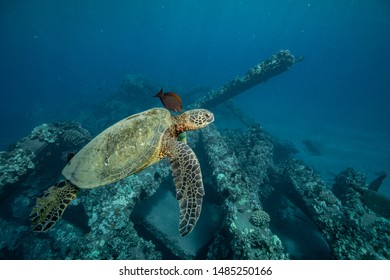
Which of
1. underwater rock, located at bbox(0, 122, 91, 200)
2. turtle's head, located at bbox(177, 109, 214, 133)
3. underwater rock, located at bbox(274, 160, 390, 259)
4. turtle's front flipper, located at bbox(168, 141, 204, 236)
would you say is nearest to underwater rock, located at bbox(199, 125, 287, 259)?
underwater rock, located at bbox(274, 160, 390, 259)

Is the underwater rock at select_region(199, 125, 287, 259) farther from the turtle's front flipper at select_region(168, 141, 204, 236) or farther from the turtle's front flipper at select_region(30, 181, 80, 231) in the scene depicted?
the turtle's front flipper at select_region(30, 181, 80, 231)

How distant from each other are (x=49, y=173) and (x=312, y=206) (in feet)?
31.1

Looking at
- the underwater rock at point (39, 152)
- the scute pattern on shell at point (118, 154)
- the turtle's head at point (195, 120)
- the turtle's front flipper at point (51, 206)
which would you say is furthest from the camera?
the underwater rock at point (39, 152)

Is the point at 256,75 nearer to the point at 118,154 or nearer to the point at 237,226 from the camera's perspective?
the point at 237,226

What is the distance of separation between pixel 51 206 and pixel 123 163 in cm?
149

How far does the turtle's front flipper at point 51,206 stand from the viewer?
132 inches

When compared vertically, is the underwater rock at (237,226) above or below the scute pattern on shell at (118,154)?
below

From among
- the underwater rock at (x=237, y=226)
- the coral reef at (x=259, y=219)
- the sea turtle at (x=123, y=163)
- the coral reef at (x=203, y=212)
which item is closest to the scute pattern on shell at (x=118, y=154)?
the sea turtle at (x=123, y=163)

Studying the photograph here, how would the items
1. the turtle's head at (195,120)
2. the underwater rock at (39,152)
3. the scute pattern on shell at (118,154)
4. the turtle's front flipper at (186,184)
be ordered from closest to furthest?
the turtle's front flipper at (186,184) < the scute pattern on shell at (118,154) < the turtle's head at (195,120) < the underwater rock at (39,152)

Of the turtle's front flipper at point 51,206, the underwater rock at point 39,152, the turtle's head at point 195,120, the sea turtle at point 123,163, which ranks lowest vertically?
the underwater rock at point 39,152

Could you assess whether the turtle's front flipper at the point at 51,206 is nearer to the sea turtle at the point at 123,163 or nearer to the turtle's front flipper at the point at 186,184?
the sea turtle at the point at 123,163

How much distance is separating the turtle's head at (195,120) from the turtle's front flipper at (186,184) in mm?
477

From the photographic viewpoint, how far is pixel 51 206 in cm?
357
